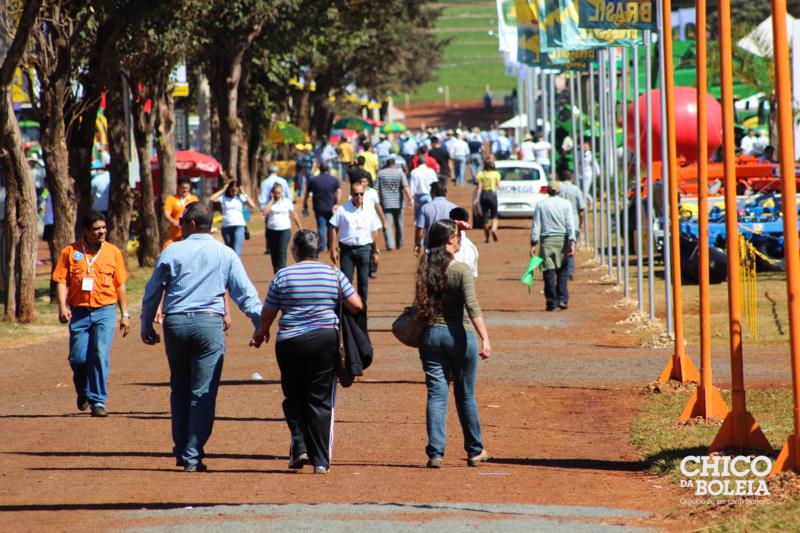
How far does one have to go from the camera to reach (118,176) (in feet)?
79.0

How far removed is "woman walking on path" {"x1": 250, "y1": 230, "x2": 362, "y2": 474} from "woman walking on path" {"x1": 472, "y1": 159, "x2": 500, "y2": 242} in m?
20.1

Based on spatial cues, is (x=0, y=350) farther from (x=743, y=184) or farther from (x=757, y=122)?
(x=757, y=122)

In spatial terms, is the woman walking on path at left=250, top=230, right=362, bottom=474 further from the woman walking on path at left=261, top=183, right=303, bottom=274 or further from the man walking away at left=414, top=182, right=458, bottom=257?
the woman walking on path at left=261, top=183, right=303, bottom=274

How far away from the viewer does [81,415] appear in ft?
38.7

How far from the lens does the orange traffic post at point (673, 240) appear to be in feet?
40.4

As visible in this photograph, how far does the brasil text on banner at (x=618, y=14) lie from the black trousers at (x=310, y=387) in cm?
593

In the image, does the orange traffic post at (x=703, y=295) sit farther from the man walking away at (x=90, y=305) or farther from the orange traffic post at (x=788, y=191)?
the man walking away at (x=90, y=305)

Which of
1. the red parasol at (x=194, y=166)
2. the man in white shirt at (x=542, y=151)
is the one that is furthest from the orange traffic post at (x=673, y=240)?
the man in white shirt at (x=542, y=151)

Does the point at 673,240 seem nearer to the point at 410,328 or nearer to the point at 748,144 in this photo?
the point at 410,328

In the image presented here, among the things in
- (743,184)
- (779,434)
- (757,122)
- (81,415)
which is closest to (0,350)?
(81,415)

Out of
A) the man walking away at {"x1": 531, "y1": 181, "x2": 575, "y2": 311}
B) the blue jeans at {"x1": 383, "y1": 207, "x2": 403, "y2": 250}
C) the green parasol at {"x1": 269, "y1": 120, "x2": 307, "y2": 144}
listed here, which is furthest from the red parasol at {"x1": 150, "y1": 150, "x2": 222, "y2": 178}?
the man walking away at {"x1": 531, "y1": 181, "x2": 575, "y2": 311}

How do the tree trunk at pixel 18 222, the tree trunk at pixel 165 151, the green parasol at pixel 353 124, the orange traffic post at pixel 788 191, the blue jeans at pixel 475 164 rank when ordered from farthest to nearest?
1. the green parasol at pixel 353 124
2. the blue jeans at pixel 475 164
3. the tree trunk at pixel 165 151
4. the tree trunk at pixel 18 222
5. the orange traffic post at pixel 788 191

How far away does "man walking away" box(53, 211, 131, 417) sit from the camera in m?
11.6

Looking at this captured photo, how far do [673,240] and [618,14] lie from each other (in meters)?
2.45
